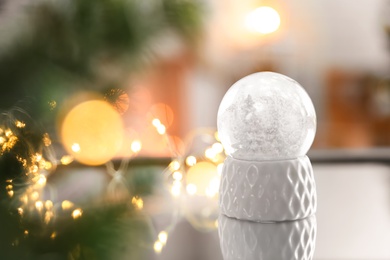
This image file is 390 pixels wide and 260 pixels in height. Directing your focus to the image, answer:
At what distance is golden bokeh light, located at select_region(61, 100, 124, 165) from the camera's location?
351 mm

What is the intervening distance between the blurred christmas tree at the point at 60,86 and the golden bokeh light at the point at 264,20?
1.82 metres

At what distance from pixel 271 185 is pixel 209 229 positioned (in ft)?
0.27

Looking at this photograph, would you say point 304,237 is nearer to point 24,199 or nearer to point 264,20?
point 24,199

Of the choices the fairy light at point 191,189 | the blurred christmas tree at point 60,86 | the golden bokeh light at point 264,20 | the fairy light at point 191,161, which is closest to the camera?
the blurred christmas tree at point 60,86

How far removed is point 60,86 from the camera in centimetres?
32

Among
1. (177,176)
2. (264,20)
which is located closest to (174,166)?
(177,176)

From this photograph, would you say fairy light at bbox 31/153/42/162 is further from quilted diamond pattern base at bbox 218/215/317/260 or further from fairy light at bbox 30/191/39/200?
quilted diamond pattern base at bbox 218/215/317/260

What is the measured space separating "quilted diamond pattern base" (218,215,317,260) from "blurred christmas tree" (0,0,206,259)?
0.08 m

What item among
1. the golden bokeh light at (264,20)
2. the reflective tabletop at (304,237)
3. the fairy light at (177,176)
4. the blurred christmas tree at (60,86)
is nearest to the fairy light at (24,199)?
the blurred christmas tree at (60,86)

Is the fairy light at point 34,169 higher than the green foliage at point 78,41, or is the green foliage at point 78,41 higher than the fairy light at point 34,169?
the green foliage at point 78,41

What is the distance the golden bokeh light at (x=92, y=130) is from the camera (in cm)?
35

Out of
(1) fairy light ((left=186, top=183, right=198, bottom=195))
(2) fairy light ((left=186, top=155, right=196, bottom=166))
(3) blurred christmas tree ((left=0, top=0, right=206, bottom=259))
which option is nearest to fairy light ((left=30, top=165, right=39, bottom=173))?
(3) blurred christmas tree ((left=0, top=0, right=206, bottom=259))

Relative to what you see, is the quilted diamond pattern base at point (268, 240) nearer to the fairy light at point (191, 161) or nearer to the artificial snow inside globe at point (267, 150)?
the artificial snow inside globe at point (267, 150)

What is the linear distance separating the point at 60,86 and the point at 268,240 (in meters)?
0.21
